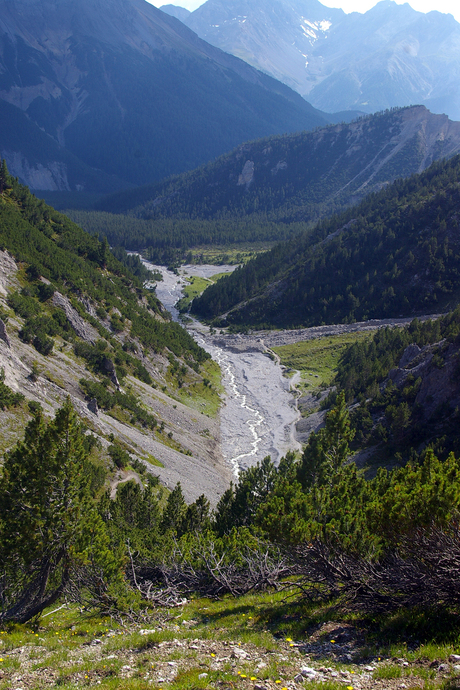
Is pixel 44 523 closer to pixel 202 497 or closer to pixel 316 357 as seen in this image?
pixel 202 497

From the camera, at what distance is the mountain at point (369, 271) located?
136875 millimetres

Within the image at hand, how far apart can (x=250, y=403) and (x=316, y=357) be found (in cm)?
3282

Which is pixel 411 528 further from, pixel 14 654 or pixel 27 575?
pixel 27 575

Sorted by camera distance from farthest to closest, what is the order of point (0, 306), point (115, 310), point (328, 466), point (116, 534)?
point (115, 310) < point (0, 306) < point (328, 466) < point (116, 534)

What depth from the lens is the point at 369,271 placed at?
488 ft

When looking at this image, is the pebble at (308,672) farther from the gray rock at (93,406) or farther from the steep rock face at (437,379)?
the steep rock face at (437,379)

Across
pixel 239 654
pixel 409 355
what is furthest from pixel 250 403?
pixel 239 654

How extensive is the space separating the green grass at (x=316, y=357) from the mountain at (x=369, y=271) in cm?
1480

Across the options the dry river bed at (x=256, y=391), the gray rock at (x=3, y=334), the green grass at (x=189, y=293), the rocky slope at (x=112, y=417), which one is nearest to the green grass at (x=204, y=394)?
the dry river bed at (x=256, y=391)

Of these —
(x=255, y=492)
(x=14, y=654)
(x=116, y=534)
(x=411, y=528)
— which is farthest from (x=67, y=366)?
(x=411, y=528)

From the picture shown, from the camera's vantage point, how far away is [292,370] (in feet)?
363

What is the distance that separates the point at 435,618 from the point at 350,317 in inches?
5045

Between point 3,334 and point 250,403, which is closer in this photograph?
point 3,334

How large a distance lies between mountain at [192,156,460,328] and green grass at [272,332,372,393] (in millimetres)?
14800
